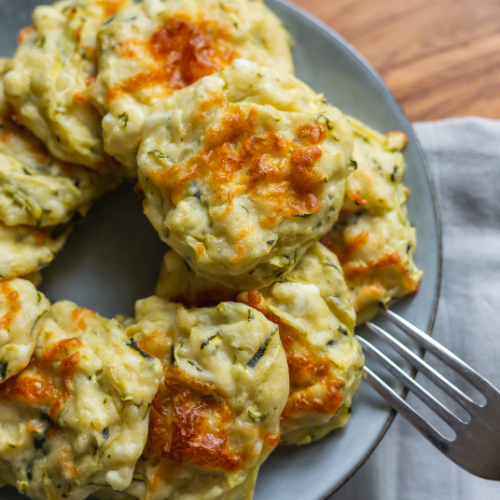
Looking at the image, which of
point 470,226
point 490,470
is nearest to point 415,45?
point 470,226

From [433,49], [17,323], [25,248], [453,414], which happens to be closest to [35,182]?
[25,248]

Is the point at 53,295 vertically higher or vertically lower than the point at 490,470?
higher

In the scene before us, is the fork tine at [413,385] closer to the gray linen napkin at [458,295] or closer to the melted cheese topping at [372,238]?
the melted cheese topping at [372,238]

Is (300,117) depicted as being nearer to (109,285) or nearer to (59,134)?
(59,134)

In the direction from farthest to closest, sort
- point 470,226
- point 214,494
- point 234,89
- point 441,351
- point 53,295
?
1. point 470,226
2. point 53,295
3. point 441,351
4. point 234,89
5. point 214,494

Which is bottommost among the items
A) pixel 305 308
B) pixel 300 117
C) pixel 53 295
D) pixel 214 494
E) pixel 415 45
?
pixel 214 494

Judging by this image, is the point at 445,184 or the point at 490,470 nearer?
the point at 490,470

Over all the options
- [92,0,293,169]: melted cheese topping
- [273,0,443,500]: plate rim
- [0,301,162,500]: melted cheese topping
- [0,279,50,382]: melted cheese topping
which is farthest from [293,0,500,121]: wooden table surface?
[0,279,50,382]: melted cheese topping
